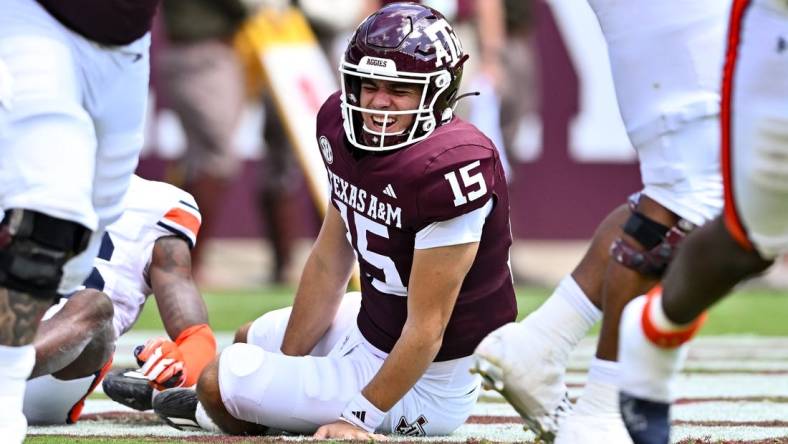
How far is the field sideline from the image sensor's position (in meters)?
3.63

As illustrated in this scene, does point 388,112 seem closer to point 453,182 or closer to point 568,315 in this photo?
point 453,182

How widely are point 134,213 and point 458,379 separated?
109 cm

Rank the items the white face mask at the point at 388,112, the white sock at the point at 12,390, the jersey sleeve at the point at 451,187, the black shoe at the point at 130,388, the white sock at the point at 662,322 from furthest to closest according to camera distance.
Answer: the black shoe at the point at 130,388 < the white face mask at the point at 388,112 < the jersey sleeve at the point at 451,187 < the white sock at the point at 12,390 < the white sock at the point at 662,322

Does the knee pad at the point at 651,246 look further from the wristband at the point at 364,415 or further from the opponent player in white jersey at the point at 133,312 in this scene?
the opponent player in white jersey at the point at 133,312

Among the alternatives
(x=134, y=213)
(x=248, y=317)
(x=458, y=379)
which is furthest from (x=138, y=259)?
(x=248, y=317)

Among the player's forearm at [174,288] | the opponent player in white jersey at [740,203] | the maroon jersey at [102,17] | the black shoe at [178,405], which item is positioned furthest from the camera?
the player's forearm at [174,288]

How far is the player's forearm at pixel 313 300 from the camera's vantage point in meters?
3.98

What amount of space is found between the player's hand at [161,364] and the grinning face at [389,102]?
2.92ft

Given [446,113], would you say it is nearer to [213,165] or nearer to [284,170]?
[213,165]

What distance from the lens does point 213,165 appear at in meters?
8.54

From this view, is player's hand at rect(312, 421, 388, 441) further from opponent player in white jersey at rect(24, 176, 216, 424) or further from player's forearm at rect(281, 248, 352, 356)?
opponent player in white jersey at rect(24, 176, 216, 424)

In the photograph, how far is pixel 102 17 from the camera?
2.90m

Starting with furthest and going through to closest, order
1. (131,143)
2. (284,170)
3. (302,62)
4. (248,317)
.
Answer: (284,170), (302,62), (248,317), (131,143)

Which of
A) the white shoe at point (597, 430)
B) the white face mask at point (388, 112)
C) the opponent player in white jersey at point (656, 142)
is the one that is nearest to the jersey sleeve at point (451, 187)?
the white face mask at point (388, 112)
